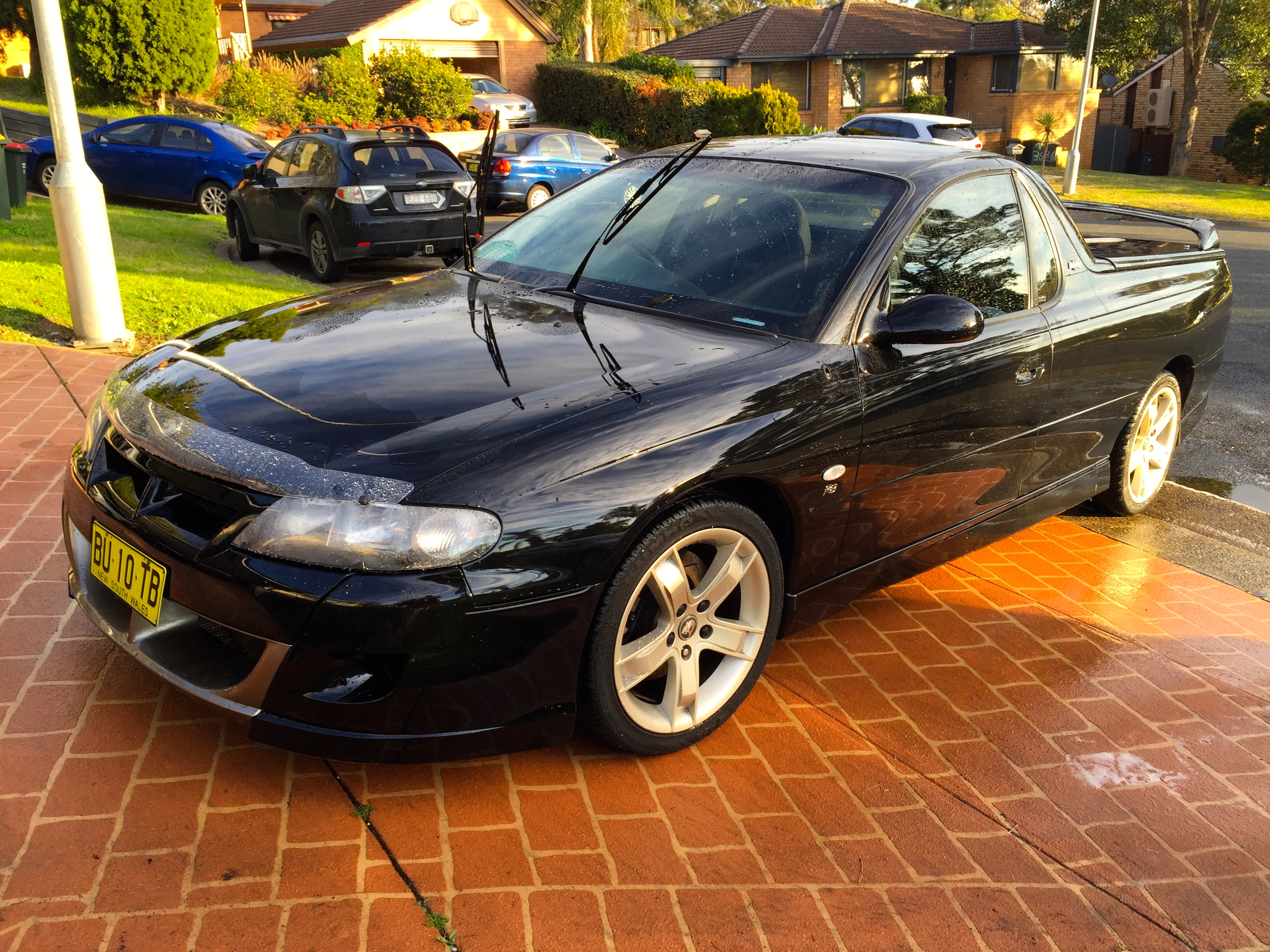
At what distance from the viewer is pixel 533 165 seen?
1791 cm

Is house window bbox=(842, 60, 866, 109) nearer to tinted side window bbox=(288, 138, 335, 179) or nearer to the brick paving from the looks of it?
tinted side window bbox=(288, 138, 335, 179)

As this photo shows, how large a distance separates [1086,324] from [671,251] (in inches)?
67.1

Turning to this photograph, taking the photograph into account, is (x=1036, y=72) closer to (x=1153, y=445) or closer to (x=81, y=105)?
(x=81, y=105)

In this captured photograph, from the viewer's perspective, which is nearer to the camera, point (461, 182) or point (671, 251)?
point (671, 251)

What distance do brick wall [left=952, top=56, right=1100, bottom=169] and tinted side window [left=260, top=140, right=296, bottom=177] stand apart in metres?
37.5

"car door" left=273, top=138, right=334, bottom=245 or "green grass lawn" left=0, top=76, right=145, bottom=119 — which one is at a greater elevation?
"green grass lawn" left=0, top=76, right=145, bottom=119

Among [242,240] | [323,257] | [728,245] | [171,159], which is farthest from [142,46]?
[728,245]

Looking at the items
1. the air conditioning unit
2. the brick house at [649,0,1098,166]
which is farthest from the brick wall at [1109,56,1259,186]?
the brick house at [649,0,1098,166]

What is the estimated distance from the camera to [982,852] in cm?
286

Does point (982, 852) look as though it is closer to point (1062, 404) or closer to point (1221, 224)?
point (1062, 404)

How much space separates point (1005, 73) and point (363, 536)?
4842 cm

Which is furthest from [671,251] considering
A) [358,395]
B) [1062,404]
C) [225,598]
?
[225,598]

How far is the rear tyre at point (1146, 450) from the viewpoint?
4941mm

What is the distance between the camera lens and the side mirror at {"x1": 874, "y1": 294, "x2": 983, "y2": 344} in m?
3.32
